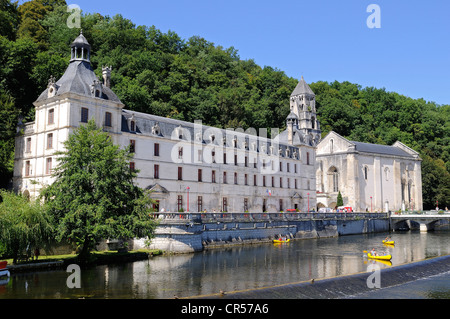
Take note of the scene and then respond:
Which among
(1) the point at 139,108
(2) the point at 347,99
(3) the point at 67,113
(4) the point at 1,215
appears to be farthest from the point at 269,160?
(2) the point at 347,99

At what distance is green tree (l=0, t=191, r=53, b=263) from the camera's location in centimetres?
2805

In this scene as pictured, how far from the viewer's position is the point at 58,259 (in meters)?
31.1

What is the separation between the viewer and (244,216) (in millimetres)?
48719

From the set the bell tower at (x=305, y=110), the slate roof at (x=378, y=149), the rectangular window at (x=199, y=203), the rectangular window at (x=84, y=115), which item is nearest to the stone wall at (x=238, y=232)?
the rectangular window at (x=199, y=203)

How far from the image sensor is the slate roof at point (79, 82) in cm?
4202

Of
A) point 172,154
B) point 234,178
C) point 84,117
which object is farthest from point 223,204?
point 84,117

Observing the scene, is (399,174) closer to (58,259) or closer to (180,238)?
(180,238)

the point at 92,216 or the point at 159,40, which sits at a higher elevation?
the point at 159,40

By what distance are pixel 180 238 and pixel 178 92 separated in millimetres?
42048

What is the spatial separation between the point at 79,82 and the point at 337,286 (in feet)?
101

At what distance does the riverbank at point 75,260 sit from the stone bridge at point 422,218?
50.0 metres

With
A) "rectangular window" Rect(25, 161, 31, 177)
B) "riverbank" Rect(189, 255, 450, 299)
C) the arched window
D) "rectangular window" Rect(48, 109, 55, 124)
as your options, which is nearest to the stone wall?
"rectangular window" Rect(25, 161, 31, 177)

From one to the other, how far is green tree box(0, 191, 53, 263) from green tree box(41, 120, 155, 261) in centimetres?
90

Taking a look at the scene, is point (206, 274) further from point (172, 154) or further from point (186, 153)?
point (186, 153)
